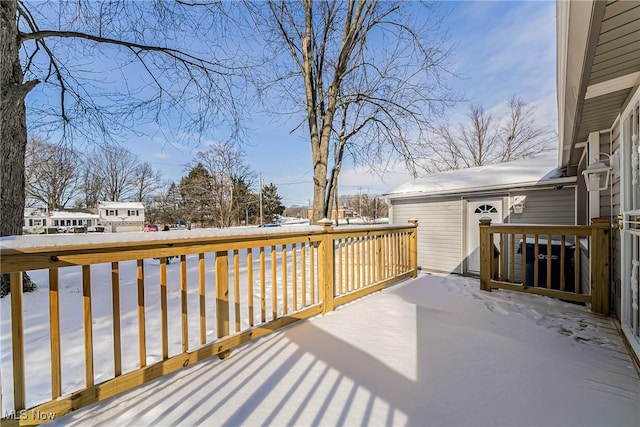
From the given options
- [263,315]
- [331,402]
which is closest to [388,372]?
[331,402]

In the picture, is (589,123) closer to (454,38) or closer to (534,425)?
(534,425)

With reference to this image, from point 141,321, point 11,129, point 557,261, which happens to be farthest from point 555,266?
point 11,129

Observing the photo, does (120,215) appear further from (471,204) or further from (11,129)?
(471,204)

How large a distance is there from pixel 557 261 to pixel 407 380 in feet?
13.7

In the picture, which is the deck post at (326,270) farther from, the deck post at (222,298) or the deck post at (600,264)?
the deck post at (600,264)

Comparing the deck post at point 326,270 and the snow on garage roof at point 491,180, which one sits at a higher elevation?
the snow on garage roof at point 491,180

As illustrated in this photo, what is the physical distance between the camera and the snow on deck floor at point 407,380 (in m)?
1.47

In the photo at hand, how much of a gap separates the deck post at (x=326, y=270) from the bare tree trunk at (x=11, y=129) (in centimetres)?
445

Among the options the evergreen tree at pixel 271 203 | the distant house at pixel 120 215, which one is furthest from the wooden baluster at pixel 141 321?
the distant house at pixel 120 215

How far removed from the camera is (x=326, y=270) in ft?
10.2

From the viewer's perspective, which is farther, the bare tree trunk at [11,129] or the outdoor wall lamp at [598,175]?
the bare tree trunk at [11,129]

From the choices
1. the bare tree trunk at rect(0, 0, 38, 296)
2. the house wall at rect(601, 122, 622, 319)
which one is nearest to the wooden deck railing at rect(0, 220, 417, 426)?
the bare tree trunk at rect(0, 0, 38, 296)

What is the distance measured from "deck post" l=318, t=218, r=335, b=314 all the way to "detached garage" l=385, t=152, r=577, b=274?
15.0 feet

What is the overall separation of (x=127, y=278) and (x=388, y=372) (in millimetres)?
5566
